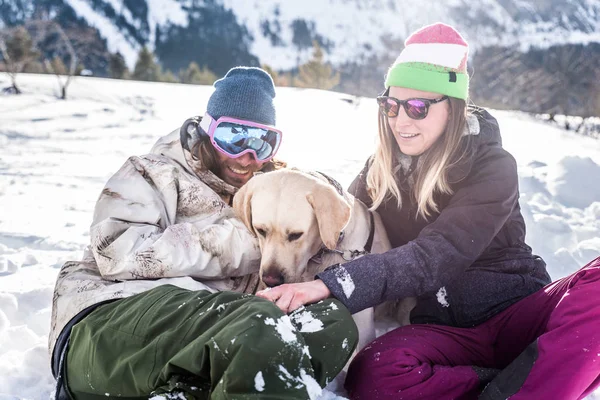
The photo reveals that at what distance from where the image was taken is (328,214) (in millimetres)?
2336

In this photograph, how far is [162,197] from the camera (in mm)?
2443

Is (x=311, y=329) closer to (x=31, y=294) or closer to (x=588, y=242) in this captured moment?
(x=31, y=294)

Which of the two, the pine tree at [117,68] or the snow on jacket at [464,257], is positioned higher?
the snow on jacket at [464,257]

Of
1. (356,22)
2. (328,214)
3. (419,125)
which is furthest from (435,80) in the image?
(356,22)

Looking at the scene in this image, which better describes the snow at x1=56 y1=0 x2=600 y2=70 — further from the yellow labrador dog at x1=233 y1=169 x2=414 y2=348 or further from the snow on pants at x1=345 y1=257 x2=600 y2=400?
the snow on pants at x1=345 y1=257 x2=600 y2=400

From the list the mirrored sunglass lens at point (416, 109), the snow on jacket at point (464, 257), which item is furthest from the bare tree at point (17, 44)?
the snow on jacket at point (464, 257)

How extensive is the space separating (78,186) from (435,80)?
5598 millimetres

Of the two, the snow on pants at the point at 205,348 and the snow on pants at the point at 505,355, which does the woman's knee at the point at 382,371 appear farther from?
the snow on pants at the point at 205,348

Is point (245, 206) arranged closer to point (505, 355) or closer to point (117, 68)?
point (505, 355)

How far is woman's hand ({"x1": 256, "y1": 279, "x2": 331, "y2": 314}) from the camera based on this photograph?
1787mm

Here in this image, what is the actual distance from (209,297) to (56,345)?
714 millimetres

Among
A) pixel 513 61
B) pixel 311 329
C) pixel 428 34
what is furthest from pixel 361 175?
pixel 513 61

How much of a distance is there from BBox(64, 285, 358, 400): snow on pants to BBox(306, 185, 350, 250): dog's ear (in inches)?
24.4

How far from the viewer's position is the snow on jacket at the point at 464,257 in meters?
2.02
